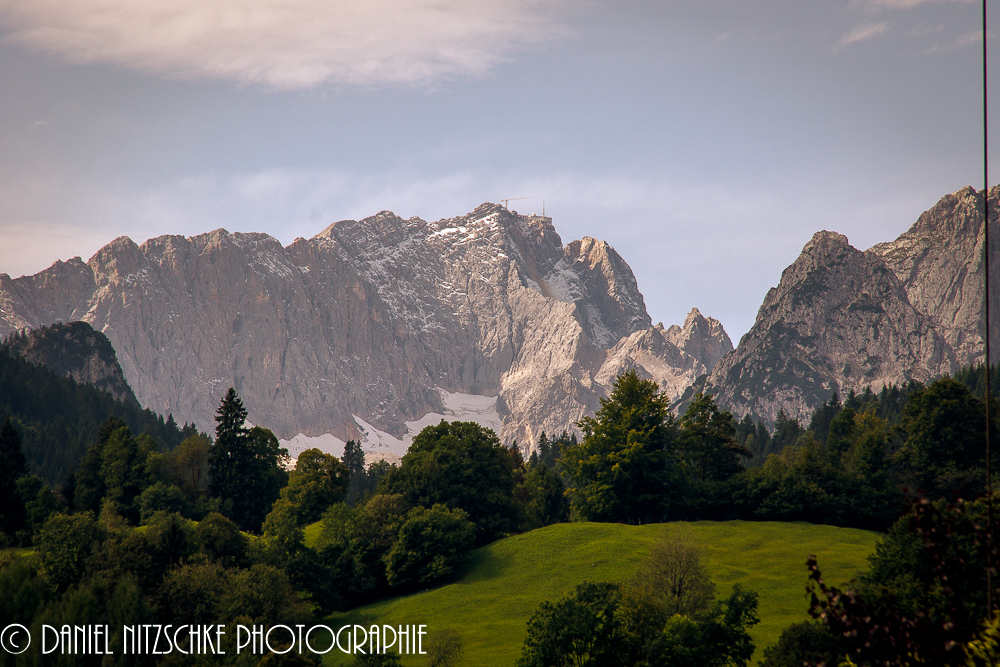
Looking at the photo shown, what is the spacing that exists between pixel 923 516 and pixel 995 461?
74.8 meters

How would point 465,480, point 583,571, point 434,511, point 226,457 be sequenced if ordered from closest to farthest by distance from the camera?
point 583,571
point 434,511
point 465,480
point 226,457

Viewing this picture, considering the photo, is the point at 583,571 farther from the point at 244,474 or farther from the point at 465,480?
the point at 244,474

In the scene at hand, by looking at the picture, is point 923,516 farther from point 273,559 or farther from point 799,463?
point 799,463

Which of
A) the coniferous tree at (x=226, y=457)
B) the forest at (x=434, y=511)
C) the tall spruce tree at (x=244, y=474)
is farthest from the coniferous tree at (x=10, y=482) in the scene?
the tall spruce tree at (x=244, y=474)

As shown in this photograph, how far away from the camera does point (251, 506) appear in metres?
104

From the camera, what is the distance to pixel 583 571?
6912 cm
